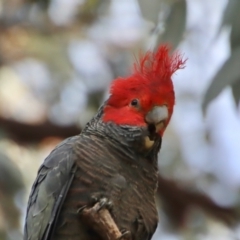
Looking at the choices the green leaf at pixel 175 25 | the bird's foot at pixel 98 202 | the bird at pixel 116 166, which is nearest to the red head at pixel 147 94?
the bird at pixel 116 166

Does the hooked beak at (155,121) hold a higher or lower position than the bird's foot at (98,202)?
higher

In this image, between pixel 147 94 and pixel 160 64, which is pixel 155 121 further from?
pixel 160 64

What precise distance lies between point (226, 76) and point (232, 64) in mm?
53

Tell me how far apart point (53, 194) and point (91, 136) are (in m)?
0.31

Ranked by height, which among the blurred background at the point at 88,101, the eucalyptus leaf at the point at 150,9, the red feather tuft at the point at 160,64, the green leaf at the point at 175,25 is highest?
the eucalyptus leaf at the point at 150,9

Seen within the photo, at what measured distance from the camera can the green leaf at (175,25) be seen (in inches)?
107

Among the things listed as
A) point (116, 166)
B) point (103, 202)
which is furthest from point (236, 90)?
point (103, 202)

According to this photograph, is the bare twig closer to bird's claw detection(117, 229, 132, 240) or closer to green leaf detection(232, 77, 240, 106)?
bird's claw detection(117, 229, 132, 240)

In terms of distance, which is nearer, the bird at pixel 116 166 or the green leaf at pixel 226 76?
the bird at pixel 116 166

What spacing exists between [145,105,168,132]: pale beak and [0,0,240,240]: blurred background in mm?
572

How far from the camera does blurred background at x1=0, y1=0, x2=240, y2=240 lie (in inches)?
151

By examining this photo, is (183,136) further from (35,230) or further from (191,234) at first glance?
(35,230)

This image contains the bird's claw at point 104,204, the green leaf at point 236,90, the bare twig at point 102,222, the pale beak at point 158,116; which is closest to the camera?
→ the bare twig at point 102,222

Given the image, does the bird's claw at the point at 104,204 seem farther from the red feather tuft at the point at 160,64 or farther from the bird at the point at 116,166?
the red feather tuft at the point at 160,64
